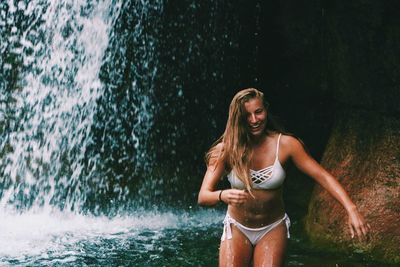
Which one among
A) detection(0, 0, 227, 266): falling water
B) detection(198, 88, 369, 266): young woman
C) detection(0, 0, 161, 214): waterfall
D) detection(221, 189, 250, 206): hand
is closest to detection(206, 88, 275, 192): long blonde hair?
detection(198, 88, 369, 266): young woman

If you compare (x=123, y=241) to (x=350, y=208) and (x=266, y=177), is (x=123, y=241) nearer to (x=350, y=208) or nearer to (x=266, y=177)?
(x=266, y=177)

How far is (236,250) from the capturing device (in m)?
4.32

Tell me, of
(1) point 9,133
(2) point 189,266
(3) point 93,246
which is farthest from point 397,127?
(1) point 9,133

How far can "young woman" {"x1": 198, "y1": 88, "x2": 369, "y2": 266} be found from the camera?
4.20 m

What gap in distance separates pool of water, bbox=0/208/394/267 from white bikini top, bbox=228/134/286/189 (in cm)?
261

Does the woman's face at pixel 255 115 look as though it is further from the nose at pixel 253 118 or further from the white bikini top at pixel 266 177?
the white bikini top at pixel 266 177

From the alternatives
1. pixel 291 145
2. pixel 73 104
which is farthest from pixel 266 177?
pixel 73 104

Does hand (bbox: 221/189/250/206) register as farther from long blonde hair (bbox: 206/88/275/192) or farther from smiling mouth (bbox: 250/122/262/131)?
smiling mouth (bbox: 250/122/262/131)

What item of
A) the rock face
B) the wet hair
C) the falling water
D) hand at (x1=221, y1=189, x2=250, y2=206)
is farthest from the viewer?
the falling water

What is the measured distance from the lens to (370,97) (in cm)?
733

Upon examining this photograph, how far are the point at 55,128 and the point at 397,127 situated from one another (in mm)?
5912

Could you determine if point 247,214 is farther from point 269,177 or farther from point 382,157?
point 382,157

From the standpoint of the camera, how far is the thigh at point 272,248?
424cm

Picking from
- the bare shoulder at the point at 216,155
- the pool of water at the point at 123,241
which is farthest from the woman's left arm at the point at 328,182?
the pool of water at the point at 123,241
